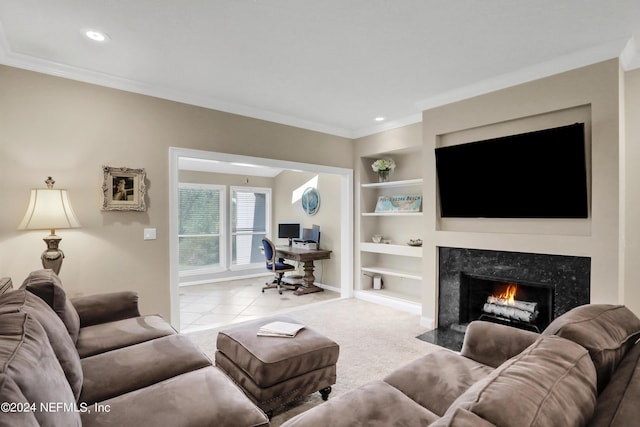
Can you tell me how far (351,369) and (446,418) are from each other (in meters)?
2.31

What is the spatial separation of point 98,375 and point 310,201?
518 centimetres

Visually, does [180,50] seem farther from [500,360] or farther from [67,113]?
[500,360]

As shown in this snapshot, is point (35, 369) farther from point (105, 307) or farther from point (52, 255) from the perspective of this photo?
point (52, 255)

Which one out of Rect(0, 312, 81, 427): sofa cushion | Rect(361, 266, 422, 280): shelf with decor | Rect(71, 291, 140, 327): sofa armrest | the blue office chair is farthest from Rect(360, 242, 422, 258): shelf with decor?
Rect(0, 312, 81, 427): sofa cushion

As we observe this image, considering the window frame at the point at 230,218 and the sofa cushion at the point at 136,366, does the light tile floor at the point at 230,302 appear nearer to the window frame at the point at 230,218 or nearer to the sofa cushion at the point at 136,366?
the window frame at the point at 230,218

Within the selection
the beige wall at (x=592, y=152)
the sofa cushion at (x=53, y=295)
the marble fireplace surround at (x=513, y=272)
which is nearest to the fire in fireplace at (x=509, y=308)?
the marble fireplace surround at (x=513, y=272)

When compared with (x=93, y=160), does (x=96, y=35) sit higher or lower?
higher

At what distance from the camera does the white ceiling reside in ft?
7.11

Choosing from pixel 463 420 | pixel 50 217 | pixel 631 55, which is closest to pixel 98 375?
pixel 50 217

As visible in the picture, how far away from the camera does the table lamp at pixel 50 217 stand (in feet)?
8.68

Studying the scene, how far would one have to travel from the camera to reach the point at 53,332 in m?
1.51

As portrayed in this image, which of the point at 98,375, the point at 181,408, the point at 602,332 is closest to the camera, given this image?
the point at 602,332

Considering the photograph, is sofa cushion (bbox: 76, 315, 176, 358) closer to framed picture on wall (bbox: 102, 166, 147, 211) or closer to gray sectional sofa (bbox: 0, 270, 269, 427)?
gray sectional sofa (bbox: 0, 270, 269, 427)

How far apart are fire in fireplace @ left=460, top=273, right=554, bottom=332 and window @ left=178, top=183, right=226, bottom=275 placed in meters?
5.10
